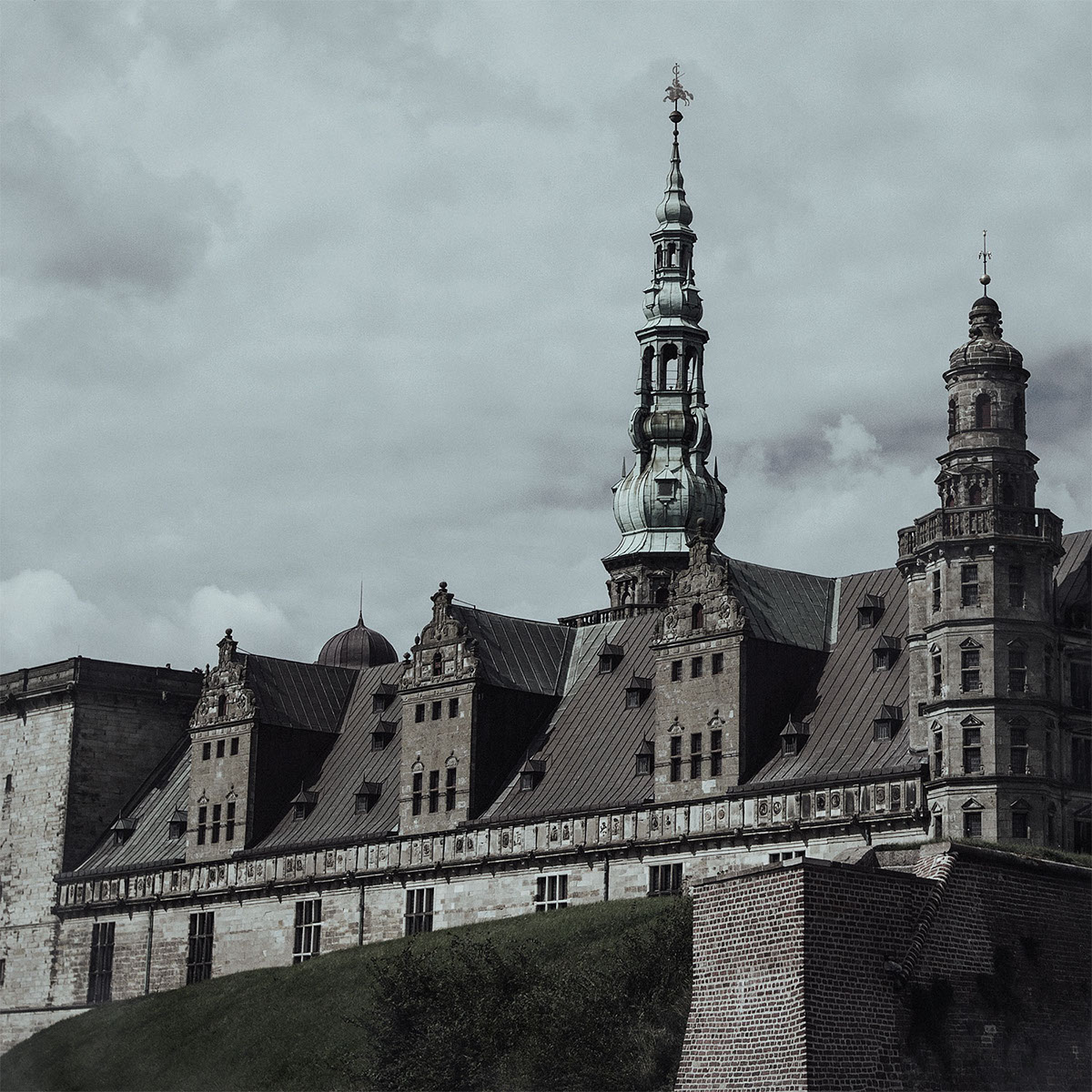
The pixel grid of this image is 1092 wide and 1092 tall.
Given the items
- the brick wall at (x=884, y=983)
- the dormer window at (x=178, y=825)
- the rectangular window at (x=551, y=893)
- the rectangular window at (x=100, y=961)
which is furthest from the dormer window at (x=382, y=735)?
the brick wall at (x=884, y=983)

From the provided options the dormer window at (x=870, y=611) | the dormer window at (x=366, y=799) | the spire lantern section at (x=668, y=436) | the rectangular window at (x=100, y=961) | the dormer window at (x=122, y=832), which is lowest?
the rectangular window at (x=100, y=961)

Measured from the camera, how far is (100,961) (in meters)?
103

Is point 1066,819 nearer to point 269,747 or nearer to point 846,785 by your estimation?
point 846,785

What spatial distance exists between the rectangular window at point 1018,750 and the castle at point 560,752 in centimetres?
9

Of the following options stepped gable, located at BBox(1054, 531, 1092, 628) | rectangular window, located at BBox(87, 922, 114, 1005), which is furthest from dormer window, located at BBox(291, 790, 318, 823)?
stepped gable, located at BBox(1054, 531, 1092, 628)

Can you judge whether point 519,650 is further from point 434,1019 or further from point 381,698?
point 434,1019

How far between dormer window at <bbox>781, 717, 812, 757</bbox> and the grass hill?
25.5 ft

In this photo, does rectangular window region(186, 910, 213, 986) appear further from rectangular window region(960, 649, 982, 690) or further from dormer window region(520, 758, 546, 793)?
rectangular window region(960, 649, 982, 690)

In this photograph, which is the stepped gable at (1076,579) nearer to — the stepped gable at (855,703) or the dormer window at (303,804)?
the stepped gable at (855,703)

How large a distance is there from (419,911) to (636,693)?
1219 centimetres

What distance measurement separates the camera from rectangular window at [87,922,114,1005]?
10206 centimetres

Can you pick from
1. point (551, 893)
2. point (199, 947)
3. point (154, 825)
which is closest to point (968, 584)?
point (551, 893)

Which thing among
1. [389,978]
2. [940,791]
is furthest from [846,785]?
[389,978]

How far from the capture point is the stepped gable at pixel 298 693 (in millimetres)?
99938
